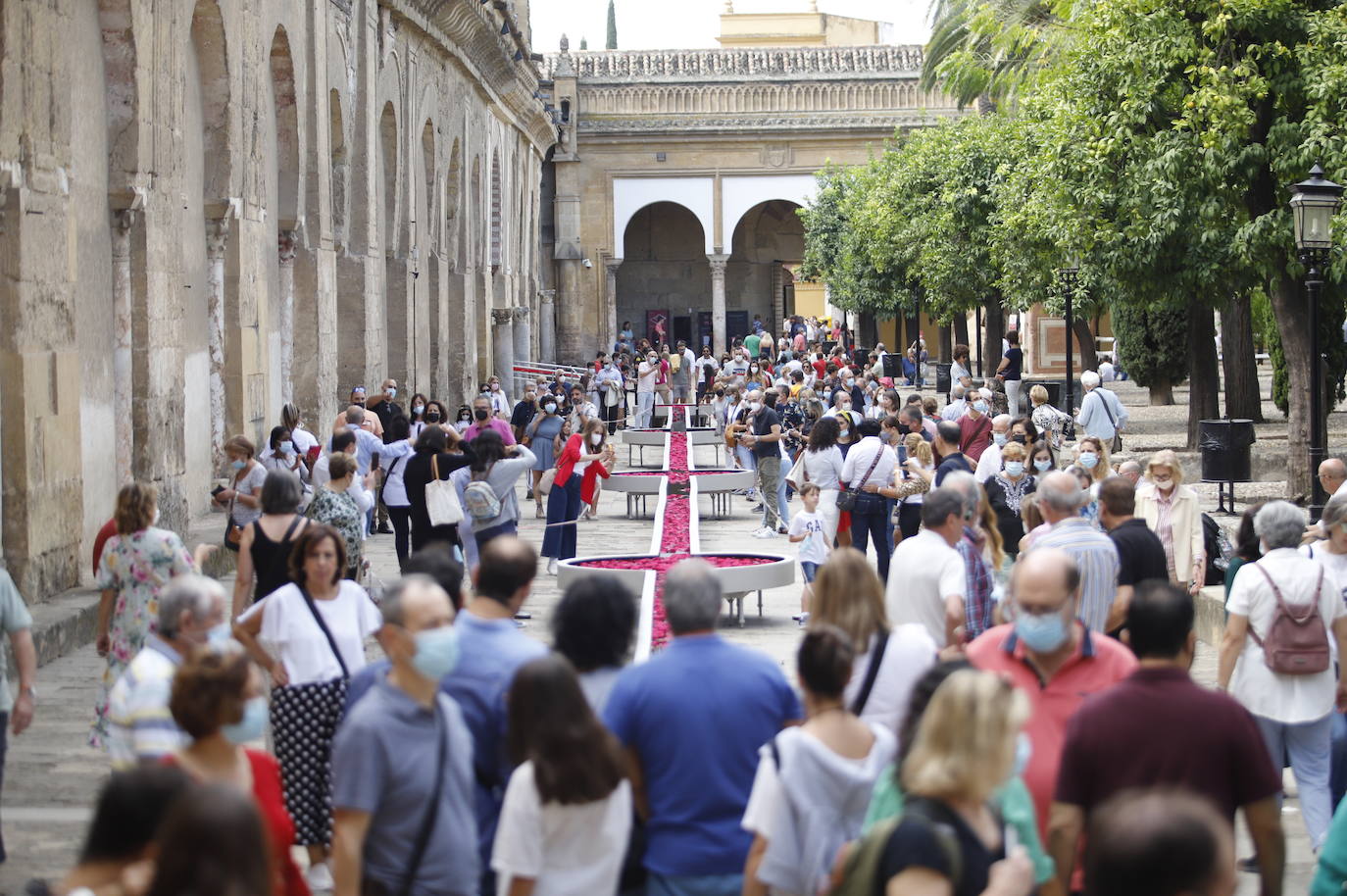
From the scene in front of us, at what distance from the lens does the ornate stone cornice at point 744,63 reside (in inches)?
1964

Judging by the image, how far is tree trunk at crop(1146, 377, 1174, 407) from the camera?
97.5 ft

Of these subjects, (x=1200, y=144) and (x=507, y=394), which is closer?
(x=1200, y=144)

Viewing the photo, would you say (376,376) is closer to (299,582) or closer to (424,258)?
(424,258)

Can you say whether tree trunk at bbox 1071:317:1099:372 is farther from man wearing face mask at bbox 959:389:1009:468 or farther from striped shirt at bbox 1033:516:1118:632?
striped shirt at bbox 1033:516:1118:632

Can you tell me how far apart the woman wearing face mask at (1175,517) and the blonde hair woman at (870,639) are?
165 inches

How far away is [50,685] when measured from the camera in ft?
35.0

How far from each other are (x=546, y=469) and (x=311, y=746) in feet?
44.7

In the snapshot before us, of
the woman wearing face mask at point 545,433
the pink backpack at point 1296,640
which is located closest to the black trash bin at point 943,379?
the woman wearing face mask at point 545,433

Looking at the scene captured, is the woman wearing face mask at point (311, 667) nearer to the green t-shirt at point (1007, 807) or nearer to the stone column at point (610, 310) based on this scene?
the green t-shirt at point (1007, 807)

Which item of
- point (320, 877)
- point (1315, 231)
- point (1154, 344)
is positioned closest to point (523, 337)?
point (1154, 344)

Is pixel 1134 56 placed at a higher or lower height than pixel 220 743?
higher

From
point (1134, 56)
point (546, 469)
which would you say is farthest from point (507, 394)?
point (1134, 56)

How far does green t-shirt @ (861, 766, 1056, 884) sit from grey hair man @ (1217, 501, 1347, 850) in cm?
291

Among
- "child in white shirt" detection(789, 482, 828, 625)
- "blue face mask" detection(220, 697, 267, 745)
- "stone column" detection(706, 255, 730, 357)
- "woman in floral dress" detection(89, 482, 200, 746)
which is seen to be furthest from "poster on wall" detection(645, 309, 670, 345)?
"blue face mask" detection(220, 697, 267, 745)
